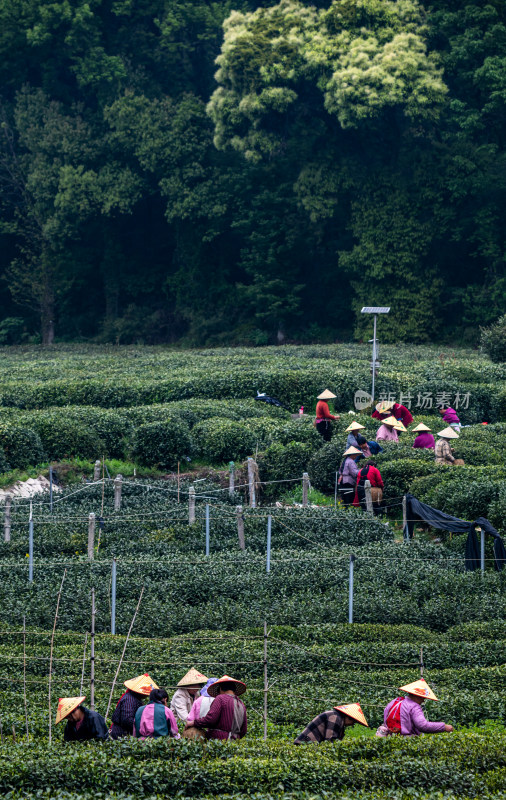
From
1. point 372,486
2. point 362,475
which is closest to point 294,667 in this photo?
point 372,486

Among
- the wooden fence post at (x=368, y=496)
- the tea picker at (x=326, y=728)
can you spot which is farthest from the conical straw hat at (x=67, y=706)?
the wooden fence post at (x=368, y=496)

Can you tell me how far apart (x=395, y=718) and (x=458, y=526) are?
828 centimetres

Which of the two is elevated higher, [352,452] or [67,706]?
[352,452]

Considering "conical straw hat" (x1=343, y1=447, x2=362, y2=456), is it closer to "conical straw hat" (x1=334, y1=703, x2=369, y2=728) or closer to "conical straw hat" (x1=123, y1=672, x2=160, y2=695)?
"conical straw hat" (x1=334, y1=703, x2=369, y2=728)

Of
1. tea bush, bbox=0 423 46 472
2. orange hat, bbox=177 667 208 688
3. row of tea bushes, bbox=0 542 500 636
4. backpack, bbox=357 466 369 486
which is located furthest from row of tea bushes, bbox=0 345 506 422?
orange hat, bbox=177 667 208 688

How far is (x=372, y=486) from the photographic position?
Result: 800 inches

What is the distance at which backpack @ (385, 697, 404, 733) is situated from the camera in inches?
390

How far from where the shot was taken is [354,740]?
9.55 meters

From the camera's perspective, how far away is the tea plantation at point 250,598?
29.2 ft

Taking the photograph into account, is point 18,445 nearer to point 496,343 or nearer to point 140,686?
point 140,686

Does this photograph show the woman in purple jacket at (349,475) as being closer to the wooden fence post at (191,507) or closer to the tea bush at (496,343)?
the wooden fence post at (191,507)

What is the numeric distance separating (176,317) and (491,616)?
Answer: 4862 cm

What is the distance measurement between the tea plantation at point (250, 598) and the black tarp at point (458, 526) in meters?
0.30

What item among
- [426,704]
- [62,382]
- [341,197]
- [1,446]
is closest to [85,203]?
[341,197]
